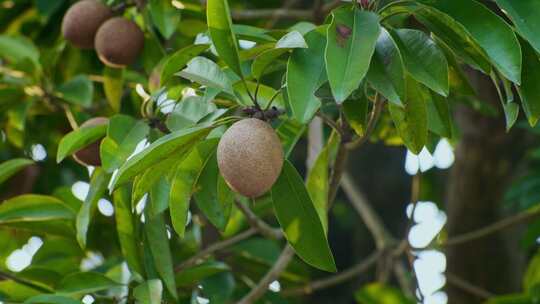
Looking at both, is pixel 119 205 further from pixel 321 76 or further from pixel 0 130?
pixel 0 130

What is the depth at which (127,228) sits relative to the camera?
1733 mm

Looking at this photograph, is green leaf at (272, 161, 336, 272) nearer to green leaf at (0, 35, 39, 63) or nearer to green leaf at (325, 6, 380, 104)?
green leaf at (325, 6, 380, 104)

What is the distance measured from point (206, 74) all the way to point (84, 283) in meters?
0.47

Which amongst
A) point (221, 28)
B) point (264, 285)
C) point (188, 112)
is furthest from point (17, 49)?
point (221, 28)

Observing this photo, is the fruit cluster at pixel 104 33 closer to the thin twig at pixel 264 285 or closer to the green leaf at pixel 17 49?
the green leaf at pixel 17 49

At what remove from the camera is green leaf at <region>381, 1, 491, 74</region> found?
4.36 feet

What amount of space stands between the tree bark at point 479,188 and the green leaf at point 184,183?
4.51ft

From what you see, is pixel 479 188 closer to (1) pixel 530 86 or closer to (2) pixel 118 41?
(2) pixel 118 41

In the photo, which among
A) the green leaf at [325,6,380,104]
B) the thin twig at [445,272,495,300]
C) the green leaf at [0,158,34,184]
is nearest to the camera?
the green leaf at [325,6,380,104]

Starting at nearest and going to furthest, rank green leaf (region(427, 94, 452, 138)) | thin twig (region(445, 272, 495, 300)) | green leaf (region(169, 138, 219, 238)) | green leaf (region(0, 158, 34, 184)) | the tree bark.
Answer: green leaf (region(169, 138, 219, 238)) < green leaf (region(427, 94, 452, 138)) < green leaf (region(0, 158, 34, 184)) < thin twig (region(445, 272, 495, 300)) < the tree bark

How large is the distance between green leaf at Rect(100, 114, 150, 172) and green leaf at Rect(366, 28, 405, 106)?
0.43 m

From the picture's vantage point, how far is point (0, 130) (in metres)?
2.40

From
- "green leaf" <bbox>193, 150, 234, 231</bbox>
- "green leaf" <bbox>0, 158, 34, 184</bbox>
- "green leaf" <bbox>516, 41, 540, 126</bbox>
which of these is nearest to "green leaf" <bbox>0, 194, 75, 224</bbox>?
"green leaf" <bbox>0, 158, 34, 184</bbox>

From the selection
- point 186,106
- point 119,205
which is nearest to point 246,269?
point 119,205
